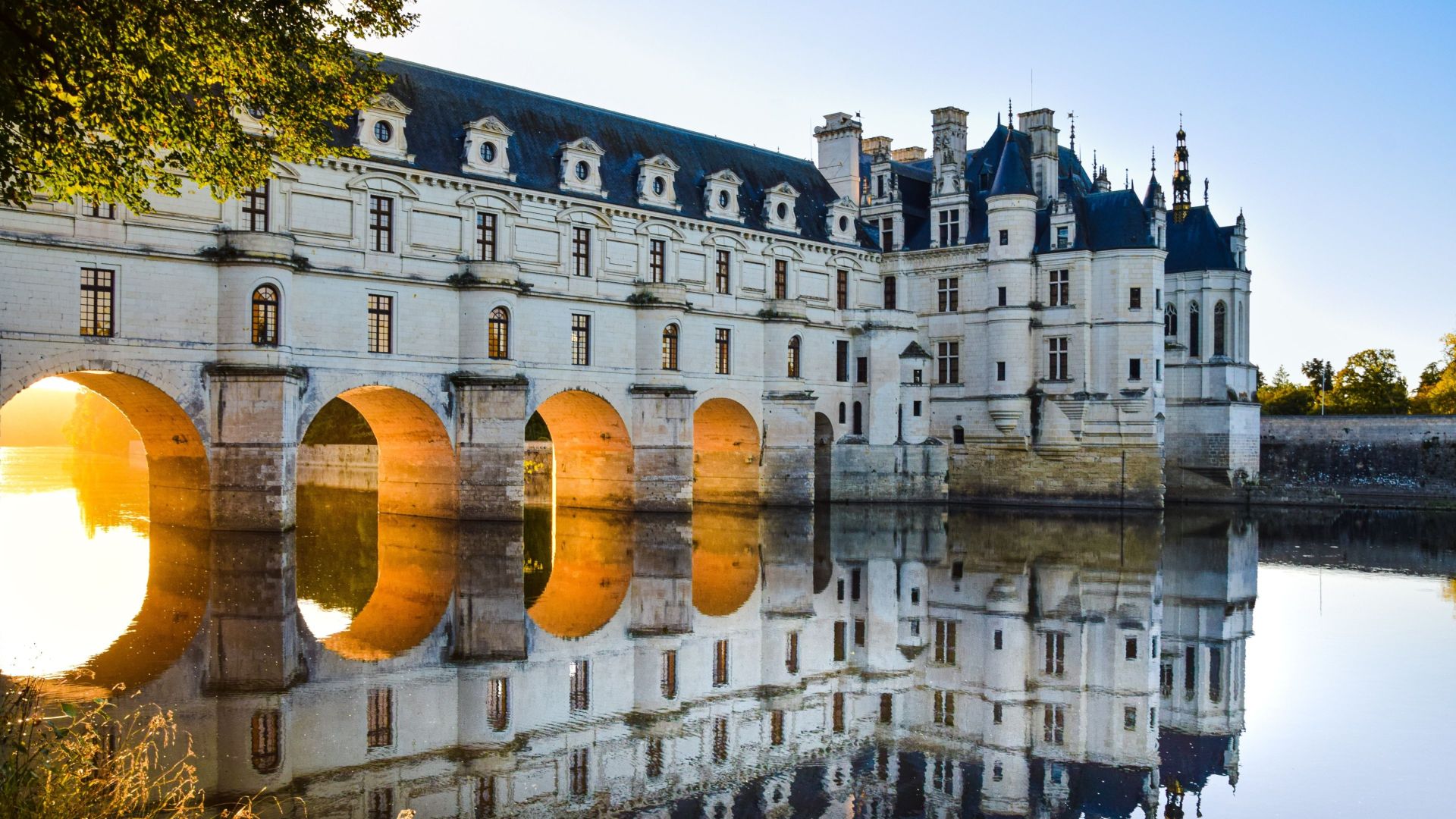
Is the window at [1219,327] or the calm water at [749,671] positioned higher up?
the window at [1219,327]

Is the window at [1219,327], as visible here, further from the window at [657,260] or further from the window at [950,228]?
the window at [657,260]

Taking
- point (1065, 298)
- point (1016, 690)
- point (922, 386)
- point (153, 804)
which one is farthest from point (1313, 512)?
point (153, 804)

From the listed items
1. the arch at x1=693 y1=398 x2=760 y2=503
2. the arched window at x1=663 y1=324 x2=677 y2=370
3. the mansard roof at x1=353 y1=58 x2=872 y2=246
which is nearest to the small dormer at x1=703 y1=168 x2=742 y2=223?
the mansard roof at x1=353 y1=58 x2=872 y2=246

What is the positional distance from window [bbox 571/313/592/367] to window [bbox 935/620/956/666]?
55.9ft

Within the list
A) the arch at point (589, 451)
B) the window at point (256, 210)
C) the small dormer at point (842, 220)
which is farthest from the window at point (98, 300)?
the small dormer at point (842, 220)

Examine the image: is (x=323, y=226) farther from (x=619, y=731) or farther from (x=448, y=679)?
(x=619, y=731)

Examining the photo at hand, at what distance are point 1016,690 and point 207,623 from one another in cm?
1045

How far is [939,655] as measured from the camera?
50.3 feet

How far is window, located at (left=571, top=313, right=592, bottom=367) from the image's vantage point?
32.2 metres

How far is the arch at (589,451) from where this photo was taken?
109 feet

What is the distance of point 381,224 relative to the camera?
28312 mm

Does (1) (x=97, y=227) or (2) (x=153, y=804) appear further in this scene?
(1) (x=97, y=227)

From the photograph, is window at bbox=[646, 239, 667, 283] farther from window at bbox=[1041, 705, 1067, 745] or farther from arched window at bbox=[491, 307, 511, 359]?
window at bbox=[1041, 705, 1067, 745]

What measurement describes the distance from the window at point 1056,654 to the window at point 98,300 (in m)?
19.4
